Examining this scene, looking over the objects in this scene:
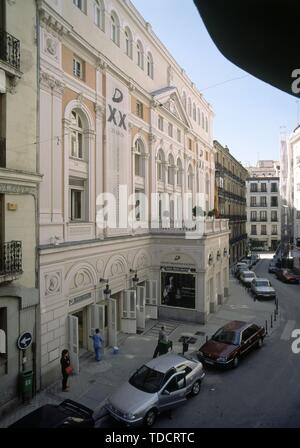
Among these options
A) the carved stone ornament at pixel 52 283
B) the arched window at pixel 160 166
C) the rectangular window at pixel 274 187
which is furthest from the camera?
the rectangular window at pixel 274 187

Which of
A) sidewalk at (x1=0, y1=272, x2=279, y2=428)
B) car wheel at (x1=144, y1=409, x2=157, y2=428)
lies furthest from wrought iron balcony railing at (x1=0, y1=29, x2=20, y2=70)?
car wheel at (x1=144, y1=409, x2=157, y2=428)

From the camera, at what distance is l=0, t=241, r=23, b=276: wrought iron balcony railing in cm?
1084

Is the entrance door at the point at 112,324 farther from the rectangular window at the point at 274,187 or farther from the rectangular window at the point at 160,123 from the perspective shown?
the rectangular window at the point at 274,187

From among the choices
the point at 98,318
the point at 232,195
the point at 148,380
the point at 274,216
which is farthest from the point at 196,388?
the point at 274,216

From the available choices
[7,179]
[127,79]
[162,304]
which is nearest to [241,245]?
[162,304]

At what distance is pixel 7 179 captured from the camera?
11.0 m

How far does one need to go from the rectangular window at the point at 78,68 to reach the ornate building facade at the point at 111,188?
4 cm

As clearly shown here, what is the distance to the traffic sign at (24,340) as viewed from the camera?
37.5ft

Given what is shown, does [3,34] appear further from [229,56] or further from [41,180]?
[229,56]

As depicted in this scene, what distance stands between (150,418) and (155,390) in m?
0.77

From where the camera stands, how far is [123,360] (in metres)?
15.2

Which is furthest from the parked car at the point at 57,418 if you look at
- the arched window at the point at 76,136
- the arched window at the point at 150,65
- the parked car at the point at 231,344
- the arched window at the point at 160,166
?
the arched window at the point at 150,65

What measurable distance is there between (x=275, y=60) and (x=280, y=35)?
1.14 feet

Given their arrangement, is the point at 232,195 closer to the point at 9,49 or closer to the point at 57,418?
the point at 9,49
